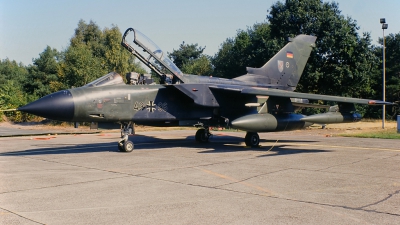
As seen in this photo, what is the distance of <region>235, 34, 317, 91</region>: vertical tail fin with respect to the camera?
58.0ft

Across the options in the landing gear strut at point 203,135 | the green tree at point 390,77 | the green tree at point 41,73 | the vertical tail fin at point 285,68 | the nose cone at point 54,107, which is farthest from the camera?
the green tree at point 41,73

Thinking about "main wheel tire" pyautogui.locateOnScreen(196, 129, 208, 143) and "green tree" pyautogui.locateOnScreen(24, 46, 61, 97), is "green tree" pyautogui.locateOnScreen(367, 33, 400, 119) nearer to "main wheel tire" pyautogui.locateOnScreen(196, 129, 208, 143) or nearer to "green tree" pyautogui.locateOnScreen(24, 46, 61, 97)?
"main wheel tire" pyautogui.locateOnScreen(196, 129, 208, 143)

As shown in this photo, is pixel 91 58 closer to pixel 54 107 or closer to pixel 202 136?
pixel 202 136

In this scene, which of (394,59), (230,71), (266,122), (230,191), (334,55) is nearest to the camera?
(230,191)

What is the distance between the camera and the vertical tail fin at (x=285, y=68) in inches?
696

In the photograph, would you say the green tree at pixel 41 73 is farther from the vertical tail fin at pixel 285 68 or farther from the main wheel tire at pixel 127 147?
the main wheel tire at pixel 127 147

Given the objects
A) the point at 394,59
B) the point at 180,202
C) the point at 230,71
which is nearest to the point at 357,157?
the point at 180,202

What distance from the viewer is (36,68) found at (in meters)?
54.7

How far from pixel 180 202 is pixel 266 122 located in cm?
790

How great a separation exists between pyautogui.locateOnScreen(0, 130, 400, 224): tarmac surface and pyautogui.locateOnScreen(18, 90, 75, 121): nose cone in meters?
1.34

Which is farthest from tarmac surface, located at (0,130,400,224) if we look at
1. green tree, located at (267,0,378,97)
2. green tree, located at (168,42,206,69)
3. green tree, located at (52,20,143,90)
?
green tree, located at (168,42,206,69)

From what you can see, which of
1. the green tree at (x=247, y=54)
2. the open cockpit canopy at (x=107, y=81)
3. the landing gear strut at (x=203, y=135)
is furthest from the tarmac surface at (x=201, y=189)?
the green tree at (x=247, y=54)

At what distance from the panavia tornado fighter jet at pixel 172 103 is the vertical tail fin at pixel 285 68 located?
1.87 meters

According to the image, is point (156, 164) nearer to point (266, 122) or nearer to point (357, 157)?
point (266, 122)
